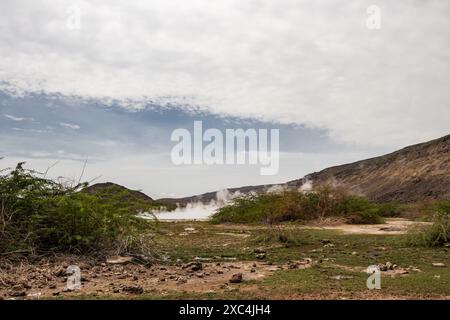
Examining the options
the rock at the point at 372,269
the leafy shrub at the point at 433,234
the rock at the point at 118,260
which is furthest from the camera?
the leafy shrub at the point at 433,234

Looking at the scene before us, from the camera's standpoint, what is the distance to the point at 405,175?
67625 millimetres

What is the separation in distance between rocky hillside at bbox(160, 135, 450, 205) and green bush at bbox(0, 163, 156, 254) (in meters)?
43.5

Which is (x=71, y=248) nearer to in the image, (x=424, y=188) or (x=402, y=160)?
(x=424, y=188)

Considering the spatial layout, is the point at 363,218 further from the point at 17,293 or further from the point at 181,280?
the point at 17,293

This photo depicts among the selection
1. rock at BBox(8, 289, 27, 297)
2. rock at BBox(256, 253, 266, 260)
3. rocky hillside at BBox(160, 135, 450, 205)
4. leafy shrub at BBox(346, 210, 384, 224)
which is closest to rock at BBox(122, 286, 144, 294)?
rock at BBox(8, 289, 27, 297)

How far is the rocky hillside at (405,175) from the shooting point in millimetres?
58219

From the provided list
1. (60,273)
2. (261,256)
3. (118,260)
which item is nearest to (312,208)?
(261,256)

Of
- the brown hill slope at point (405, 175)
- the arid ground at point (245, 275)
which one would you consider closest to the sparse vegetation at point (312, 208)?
the arid ground at point (245, 275)

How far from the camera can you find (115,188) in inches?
476

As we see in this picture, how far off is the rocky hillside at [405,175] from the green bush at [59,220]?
43.5 metres

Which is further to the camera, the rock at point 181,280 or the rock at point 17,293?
the rock at point 181,280

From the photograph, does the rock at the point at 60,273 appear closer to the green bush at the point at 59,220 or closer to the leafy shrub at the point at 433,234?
the green bush at the point at 59,220

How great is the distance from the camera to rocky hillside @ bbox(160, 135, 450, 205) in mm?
58219

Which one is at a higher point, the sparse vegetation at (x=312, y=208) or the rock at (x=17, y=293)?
the sparse vegetation at (x=312, y=208)
